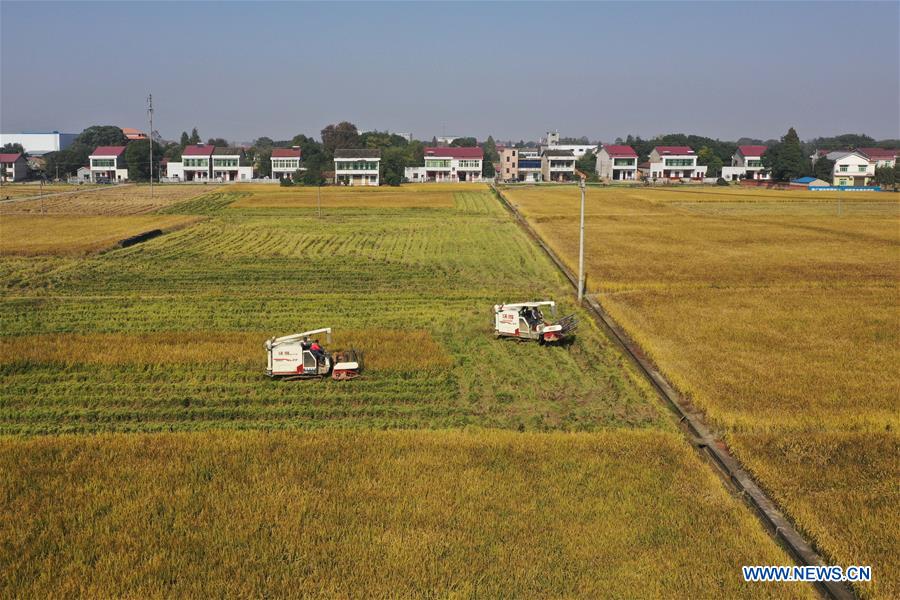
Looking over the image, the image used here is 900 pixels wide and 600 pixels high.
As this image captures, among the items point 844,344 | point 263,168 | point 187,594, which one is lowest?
point 187,594

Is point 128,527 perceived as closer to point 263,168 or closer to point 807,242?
point 807,242

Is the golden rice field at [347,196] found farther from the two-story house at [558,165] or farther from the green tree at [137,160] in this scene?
the two-story house at [558,165]

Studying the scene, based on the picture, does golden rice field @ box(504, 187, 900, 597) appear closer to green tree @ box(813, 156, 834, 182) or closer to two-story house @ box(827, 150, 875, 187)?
green tree @ box(813, 156, 834, 182)

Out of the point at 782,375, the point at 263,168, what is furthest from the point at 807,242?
the point at 263,168

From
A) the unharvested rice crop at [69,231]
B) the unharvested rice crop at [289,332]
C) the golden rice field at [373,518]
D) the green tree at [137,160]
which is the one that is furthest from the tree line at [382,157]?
the golden rice field at [373,518]

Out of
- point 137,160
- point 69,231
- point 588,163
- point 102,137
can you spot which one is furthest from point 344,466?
point 102,137

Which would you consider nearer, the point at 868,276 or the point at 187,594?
the point at 187,594

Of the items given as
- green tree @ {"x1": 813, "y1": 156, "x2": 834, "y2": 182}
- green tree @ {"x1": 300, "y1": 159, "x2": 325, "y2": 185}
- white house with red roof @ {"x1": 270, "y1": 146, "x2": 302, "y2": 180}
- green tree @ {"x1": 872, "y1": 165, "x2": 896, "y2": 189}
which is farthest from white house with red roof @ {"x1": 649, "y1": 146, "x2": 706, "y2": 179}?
white house with red roof @ {"x1": 270, "y1": 146, "x2": 302, "y2": 180}
